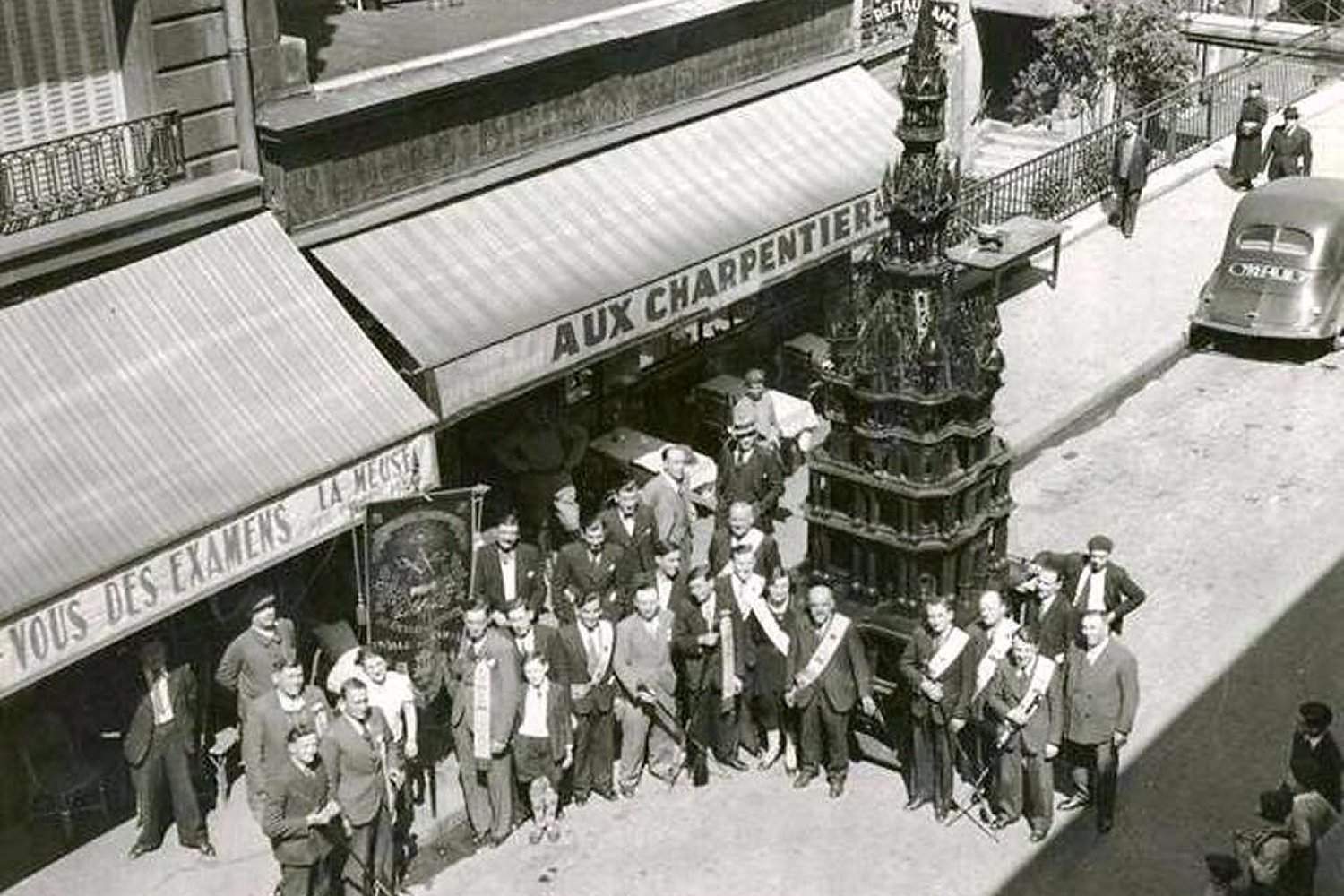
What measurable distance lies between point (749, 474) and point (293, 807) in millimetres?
6331

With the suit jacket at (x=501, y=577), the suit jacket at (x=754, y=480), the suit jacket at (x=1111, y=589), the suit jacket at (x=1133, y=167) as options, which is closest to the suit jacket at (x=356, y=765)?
the suit jacket at (x=501, y=577)

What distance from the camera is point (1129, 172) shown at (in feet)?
84.3

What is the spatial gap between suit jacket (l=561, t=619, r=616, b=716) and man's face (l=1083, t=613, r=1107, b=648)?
3423 mm

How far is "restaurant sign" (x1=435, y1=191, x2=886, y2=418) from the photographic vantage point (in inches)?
618

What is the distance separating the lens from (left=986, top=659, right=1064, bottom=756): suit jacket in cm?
1321

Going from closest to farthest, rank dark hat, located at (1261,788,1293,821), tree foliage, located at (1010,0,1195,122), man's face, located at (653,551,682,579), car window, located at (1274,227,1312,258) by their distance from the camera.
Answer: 1. dark hat, located at (1261,788,1293,821)
2. man's face, located at (653,551,682,579)
3. car window, located at (1274,227,1312,258)
4. tree foliage, located at (1010,0,1195,122)

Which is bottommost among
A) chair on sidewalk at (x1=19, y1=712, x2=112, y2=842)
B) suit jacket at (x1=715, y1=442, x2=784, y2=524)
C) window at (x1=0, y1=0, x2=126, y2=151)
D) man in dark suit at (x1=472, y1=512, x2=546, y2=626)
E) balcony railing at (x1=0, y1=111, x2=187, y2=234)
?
chair on sidewalk at (x1=19, y1=712, x2=112, y2=842)

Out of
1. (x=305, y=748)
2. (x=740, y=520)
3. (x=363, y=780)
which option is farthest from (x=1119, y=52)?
(x=305, y=748)

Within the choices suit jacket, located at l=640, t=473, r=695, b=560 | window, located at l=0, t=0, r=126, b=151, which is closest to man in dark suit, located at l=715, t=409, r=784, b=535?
suit jacket, located at l=640, t=473, r=695, b=560

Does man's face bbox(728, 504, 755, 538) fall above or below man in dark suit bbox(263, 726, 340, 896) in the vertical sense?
above

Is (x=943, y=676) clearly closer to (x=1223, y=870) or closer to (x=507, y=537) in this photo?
(x=1223, y=870)

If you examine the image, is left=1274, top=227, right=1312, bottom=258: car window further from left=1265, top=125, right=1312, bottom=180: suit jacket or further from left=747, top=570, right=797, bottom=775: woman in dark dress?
left=747, top=570, right=797, bottom=775: woman in dark dress

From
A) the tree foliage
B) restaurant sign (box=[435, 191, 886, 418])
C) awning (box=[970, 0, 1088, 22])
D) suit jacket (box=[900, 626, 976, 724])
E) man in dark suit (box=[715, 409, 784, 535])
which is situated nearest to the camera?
suit jacket (box=[900, 626, 976, 724])

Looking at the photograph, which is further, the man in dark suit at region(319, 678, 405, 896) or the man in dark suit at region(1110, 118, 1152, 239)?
the man in dark suit at region(1110, 118, 1152, 239)
